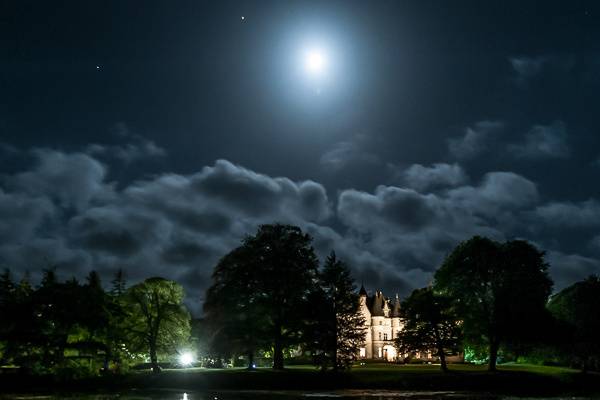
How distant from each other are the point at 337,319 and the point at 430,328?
1061cm

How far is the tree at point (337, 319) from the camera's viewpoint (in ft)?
214

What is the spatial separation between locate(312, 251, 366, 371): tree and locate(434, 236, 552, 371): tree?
11.7 metres

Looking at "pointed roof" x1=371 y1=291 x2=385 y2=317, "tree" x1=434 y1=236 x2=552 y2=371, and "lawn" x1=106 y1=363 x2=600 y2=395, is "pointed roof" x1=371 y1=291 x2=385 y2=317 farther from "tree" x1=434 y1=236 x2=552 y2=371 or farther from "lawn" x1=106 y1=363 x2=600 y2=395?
"lawn" x1=106 y1=363 x2=600 y2=395

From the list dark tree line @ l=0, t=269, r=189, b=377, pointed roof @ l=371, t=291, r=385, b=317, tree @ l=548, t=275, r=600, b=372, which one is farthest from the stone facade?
dark tree line @ l=0, t=269, r=189, b=377

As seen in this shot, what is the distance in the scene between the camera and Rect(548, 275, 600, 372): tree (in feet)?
246

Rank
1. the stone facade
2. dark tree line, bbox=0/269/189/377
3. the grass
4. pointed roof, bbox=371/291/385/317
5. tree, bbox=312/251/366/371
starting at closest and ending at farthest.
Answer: dark tree line, bbox=0/269/189/377 → the grass → tree, bbox=312/251/366/371 → the stone facade → pointed roof, bbox=371/291/385/317

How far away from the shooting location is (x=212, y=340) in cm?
6856

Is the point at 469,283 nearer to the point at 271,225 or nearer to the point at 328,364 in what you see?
the point at 328,364

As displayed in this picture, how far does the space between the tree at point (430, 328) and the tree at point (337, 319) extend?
18.0 feet

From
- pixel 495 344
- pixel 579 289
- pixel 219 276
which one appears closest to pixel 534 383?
pixel 495 344

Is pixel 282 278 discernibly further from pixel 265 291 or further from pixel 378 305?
pixel 378 305

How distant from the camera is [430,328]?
6900 centimetres

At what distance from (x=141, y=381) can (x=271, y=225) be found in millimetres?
22630

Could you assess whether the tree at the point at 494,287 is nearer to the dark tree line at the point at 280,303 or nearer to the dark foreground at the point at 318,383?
the dark foreground at the point at 318,383
